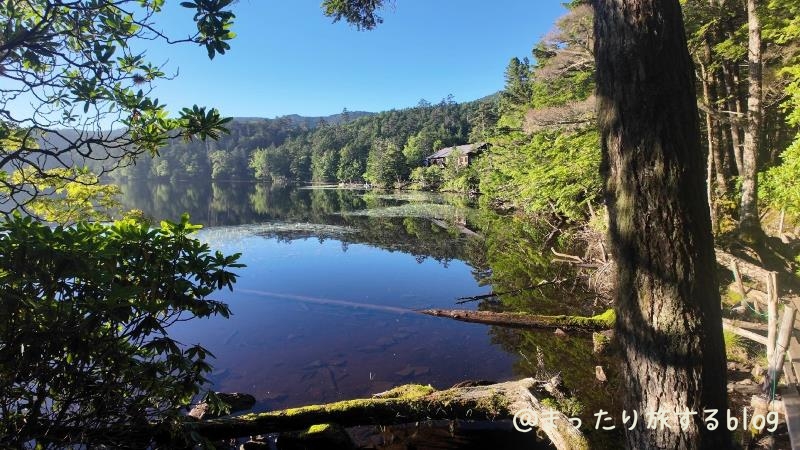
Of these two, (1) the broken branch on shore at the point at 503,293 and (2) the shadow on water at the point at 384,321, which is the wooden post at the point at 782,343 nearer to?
(2) the shadow on water at the point at 384,321

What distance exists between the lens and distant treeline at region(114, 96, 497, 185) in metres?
78.4

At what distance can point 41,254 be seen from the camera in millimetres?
2686

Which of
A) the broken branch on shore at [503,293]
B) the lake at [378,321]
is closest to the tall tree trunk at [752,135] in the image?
the lake at [378,321]

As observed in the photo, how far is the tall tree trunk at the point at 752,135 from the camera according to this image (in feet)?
33.4

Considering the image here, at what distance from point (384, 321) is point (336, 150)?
103244 mm

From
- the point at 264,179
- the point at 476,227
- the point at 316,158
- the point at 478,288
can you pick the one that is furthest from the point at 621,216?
the point at 264,179

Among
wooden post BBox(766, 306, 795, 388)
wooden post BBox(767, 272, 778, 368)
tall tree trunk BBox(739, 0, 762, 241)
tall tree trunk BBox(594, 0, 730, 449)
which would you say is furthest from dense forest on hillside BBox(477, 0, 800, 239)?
tall tree trunk BBox(594, 0, 730, 449)

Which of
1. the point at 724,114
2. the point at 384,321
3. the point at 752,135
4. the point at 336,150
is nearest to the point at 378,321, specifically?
the point at 384,321

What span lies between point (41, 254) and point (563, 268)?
14529 mm

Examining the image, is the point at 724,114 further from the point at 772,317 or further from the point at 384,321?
the point at 384,321

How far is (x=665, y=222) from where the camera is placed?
2096 millimetres

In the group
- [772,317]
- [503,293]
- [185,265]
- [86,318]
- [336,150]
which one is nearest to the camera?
[86,318]

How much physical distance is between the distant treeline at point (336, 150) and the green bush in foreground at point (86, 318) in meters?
65.1

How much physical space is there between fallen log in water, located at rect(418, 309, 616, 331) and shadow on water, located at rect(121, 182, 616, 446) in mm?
204
